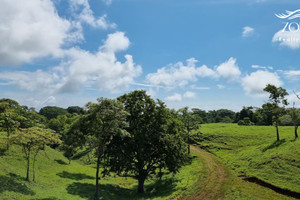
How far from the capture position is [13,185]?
26797 mm

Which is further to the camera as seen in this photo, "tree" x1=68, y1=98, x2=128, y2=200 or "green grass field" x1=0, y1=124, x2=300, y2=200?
"green grass field" x1=0, y1=124, x2=300, y2=200

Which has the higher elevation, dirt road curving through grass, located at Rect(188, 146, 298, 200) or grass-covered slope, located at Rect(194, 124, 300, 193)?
grass-covered slope, located at Rect(194, 124, 300, 193)

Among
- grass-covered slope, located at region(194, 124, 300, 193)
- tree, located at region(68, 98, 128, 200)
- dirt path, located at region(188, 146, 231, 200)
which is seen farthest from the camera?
grass-covered slope, located at region(194, 124, 300, 193)

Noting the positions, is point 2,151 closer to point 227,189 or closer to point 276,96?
point 227,189

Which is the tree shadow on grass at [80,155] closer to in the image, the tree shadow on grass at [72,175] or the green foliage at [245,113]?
the tree shadow on grass at [72,175]

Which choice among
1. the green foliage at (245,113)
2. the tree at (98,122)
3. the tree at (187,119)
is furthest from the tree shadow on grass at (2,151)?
the green foliage at (245,113)

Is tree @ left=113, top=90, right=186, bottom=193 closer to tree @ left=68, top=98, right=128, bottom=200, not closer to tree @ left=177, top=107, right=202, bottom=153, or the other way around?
tree @ left=68, top=98, right=128, bottom=200

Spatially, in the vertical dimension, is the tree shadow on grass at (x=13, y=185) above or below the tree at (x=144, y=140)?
below

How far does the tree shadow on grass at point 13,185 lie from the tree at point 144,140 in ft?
43.0

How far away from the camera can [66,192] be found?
30578 millimetres

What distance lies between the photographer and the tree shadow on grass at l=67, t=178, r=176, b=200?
105 ft

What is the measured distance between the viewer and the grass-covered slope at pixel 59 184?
2686 centimetres

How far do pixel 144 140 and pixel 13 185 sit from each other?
1912 cm

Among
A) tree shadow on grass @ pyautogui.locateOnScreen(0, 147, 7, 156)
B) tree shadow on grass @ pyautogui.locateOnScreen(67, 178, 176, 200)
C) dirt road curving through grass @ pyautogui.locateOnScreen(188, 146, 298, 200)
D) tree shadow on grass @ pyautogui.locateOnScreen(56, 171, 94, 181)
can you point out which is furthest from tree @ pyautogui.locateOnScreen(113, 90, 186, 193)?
tree shadow on grass @ pyautogui.locateOnScreen(0, 147, 7, 156)
